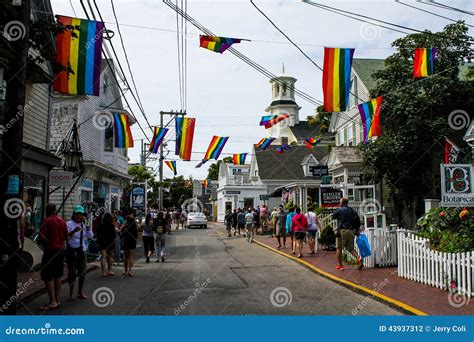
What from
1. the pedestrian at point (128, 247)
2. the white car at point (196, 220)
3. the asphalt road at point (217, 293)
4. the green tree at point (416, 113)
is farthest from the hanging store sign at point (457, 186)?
the white car at point (196, 220)

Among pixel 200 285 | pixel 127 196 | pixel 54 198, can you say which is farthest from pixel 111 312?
pixel 127 196

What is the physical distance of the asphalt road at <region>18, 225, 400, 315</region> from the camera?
306 inches

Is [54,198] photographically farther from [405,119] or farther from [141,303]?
[405,119]

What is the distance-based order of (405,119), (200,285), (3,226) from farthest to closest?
1. (405,119)
2. (200,285)
3. (3,226)

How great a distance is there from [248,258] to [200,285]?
5762mm

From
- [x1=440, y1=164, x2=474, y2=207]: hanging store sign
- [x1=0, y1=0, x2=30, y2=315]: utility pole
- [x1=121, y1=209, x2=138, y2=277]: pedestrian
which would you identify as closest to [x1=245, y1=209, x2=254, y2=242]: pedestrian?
[x1=121, y1=209, x2=138, y2=277]: pedestrian

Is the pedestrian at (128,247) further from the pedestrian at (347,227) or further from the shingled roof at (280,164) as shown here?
the shingled roof at (280,164)

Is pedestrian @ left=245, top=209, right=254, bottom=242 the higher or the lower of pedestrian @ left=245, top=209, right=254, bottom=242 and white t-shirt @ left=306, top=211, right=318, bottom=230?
the lower

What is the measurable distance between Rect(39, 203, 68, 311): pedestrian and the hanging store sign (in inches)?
325

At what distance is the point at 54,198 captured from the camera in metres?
22.2

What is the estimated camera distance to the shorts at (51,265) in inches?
308

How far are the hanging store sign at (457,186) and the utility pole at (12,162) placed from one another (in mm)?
8888

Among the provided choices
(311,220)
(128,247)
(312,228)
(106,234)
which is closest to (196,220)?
(312,228)

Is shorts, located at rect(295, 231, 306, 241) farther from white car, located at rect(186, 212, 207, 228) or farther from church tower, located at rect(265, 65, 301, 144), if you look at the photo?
church tower, located at rect(265, 65, 301, 144)
